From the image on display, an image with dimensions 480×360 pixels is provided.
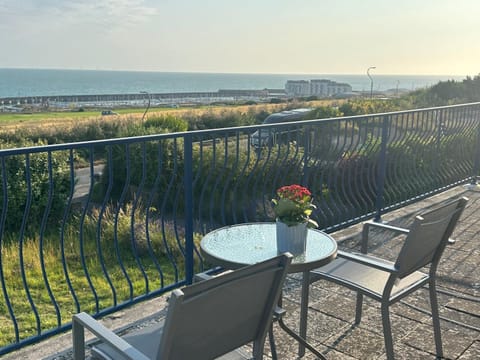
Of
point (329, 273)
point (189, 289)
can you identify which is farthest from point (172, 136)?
point (189, 289)

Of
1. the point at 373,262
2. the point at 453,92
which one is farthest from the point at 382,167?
the point at 453,92

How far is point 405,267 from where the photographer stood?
2.17 m

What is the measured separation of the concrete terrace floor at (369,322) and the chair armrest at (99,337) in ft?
3.11

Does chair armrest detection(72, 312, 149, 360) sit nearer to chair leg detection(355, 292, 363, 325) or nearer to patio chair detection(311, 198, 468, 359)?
patio chair detection(311, 198, 468, 359)

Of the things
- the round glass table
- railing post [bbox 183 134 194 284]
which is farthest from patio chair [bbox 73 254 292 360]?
railing post [bbox 183 134 194 284]

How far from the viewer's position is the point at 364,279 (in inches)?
97.5

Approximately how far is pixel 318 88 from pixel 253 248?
3938 inches

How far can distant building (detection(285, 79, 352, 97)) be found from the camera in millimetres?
96750

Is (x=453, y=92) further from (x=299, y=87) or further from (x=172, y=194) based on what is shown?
(x=299, y=87)

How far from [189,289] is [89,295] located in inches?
184

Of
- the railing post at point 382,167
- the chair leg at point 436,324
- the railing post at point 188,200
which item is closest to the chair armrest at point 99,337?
the railing post at point 188,200

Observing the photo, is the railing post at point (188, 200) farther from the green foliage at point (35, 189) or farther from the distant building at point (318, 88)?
the distant building at point (318, 88)

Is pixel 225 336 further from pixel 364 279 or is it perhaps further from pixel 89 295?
pixel 89 295

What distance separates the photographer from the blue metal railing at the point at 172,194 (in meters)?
3.16
